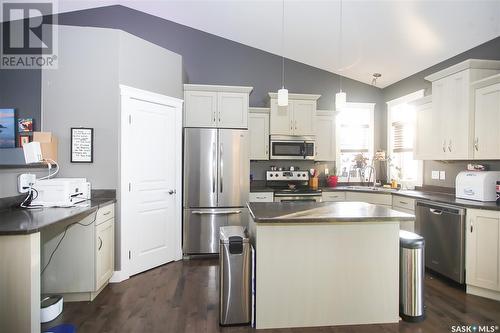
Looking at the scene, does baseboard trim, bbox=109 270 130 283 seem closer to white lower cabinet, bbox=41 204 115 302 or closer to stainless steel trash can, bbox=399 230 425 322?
white lower cabinet, bbox=41 204 115 302

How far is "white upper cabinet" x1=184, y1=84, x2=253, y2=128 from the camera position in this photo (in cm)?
393

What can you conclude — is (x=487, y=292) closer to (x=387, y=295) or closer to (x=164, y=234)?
(x=387, y=295)

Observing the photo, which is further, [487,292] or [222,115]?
[222,115]

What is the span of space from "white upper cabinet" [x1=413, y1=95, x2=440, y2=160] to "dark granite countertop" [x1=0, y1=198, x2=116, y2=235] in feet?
13.8

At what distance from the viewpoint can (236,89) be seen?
13.3 feet

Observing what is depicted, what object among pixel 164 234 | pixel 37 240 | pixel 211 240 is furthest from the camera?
pixel 211 240

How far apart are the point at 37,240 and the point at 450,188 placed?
4661mm

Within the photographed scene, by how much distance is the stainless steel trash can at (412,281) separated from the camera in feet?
7.37

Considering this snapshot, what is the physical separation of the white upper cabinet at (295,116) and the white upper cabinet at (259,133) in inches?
5.5

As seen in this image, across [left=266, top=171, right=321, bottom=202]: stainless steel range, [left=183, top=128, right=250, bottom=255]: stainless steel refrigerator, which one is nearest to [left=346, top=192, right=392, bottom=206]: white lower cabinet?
[left=266, top=171, right=321, bottom=202]: stainless steel range

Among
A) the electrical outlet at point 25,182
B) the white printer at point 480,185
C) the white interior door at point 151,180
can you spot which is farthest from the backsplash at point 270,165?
the electrical outlet at point 25,182

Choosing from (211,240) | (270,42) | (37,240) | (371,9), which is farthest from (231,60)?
(37,240)

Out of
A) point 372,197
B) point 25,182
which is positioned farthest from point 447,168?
point 25,182

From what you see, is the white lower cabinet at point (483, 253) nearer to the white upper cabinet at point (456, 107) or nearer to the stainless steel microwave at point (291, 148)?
the white upper cabinet at point (456, 107)
